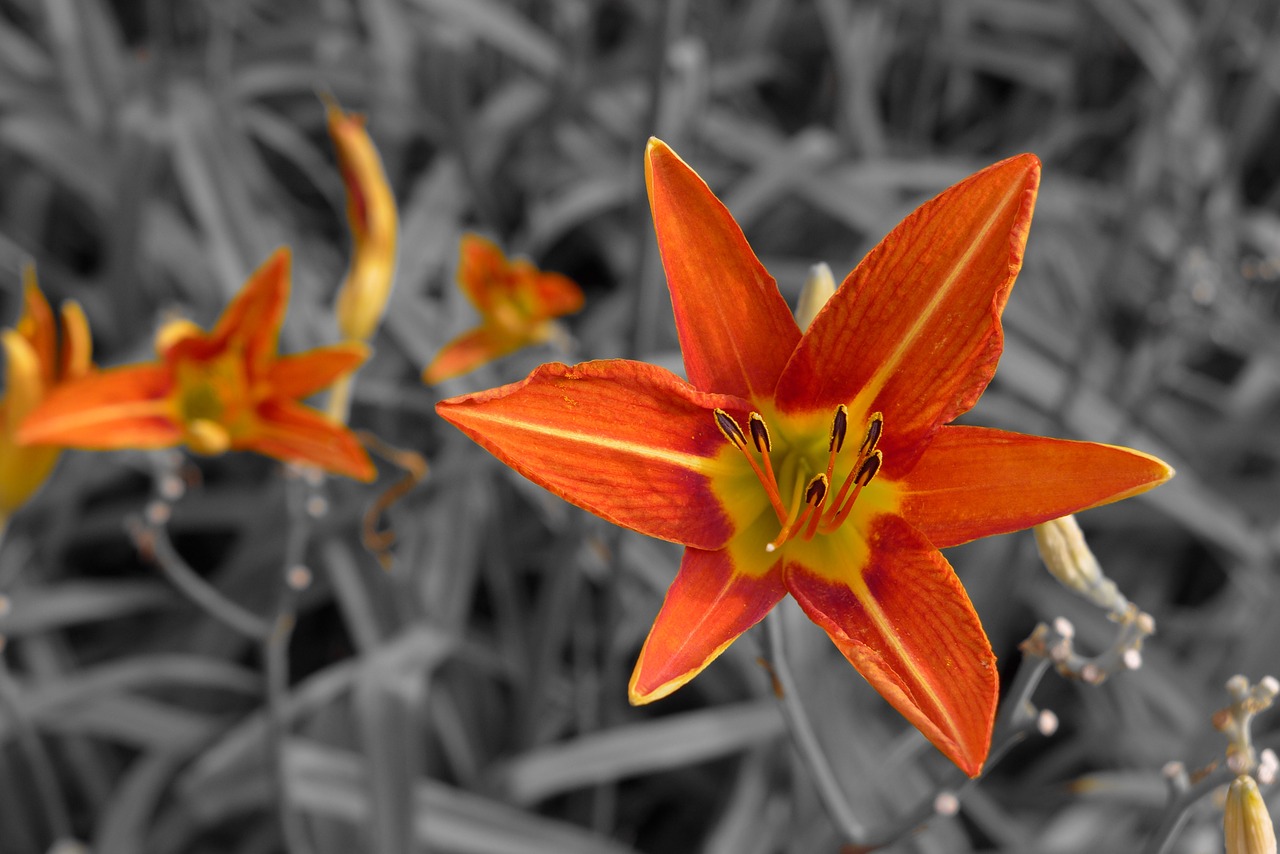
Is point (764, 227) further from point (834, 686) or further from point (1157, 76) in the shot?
point (834, 686)

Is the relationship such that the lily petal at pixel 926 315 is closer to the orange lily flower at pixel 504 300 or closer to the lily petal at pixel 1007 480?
the lily petal at pixel 1007 480

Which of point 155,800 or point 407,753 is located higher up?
point 407,753

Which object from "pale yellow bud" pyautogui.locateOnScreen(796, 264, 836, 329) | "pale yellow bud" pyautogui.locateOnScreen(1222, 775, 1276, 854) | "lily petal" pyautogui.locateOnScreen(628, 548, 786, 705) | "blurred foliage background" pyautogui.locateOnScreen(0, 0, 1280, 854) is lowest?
"blurred foliage background" pyautogui.locateOnScreen(0, 0, 1280, 854)

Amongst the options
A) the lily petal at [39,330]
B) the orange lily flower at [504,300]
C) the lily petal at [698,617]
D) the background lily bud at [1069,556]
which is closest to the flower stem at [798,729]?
the lily petal at [698,617]

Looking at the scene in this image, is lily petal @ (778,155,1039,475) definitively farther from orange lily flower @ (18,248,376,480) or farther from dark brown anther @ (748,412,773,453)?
orange lily flower @ (18,248,376,480)

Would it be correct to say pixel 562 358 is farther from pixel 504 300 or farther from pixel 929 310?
pixel 929 310

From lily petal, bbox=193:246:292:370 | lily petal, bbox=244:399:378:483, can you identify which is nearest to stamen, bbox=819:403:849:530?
lily petal, bbox=244:399:378:483

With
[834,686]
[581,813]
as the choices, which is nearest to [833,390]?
[834,686]
